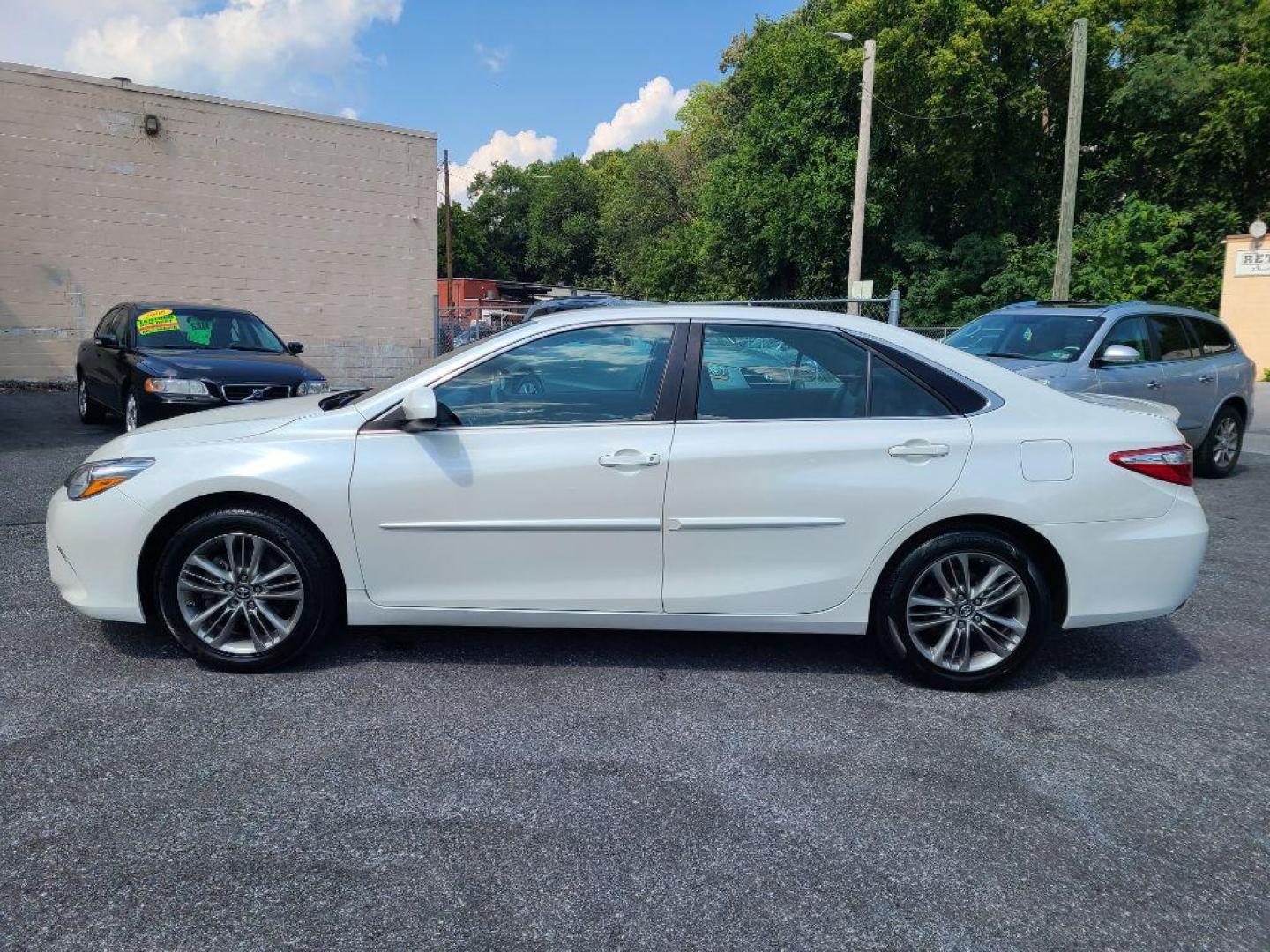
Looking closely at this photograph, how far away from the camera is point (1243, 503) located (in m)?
8.51

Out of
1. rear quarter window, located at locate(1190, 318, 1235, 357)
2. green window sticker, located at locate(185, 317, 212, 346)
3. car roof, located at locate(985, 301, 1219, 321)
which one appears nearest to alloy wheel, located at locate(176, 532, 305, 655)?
green window sticker, located at locate(185, 317, 212, 346)

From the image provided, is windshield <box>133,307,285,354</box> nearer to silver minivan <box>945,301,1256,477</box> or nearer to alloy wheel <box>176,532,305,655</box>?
alloy wheel <box>176,532,305,655</box>

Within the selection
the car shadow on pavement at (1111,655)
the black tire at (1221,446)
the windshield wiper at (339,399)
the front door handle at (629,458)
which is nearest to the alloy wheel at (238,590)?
Result: the windshield wiper at (339,399)

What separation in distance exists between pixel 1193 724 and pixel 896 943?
211cm

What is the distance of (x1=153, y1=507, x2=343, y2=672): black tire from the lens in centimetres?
406

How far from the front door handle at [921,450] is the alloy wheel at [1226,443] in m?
7.37

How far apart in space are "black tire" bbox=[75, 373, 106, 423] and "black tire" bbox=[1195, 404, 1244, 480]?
1254cm

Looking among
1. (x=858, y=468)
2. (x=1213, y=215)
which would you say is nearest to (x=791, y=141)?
(x=1213, y=215)

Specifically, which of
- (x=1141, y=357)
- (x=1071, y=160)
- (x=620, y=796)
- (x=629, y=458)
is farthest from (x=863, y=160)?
Result: (x=620, y=796)

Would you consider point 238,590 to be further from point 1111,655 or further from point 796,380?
point 1111,655

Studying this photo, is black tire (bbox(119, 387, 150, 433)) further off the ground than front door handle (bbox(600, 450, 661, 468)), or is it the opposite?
front door handle (bbox(600, 450, 661, 468))

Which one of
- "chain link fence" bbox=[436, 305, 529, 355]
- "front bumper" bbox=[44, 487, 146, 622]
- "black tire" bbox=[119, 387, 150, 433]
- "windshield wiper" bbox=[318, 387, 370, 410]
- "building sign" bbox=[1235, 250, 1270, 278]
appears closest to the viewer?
"front bumper" bbox=[44, 487, 146, 622]

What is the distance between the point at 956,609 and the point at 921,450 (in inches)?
27.3

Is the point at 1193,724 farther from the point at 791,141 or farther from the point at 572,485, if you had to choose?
the point at 791,141
